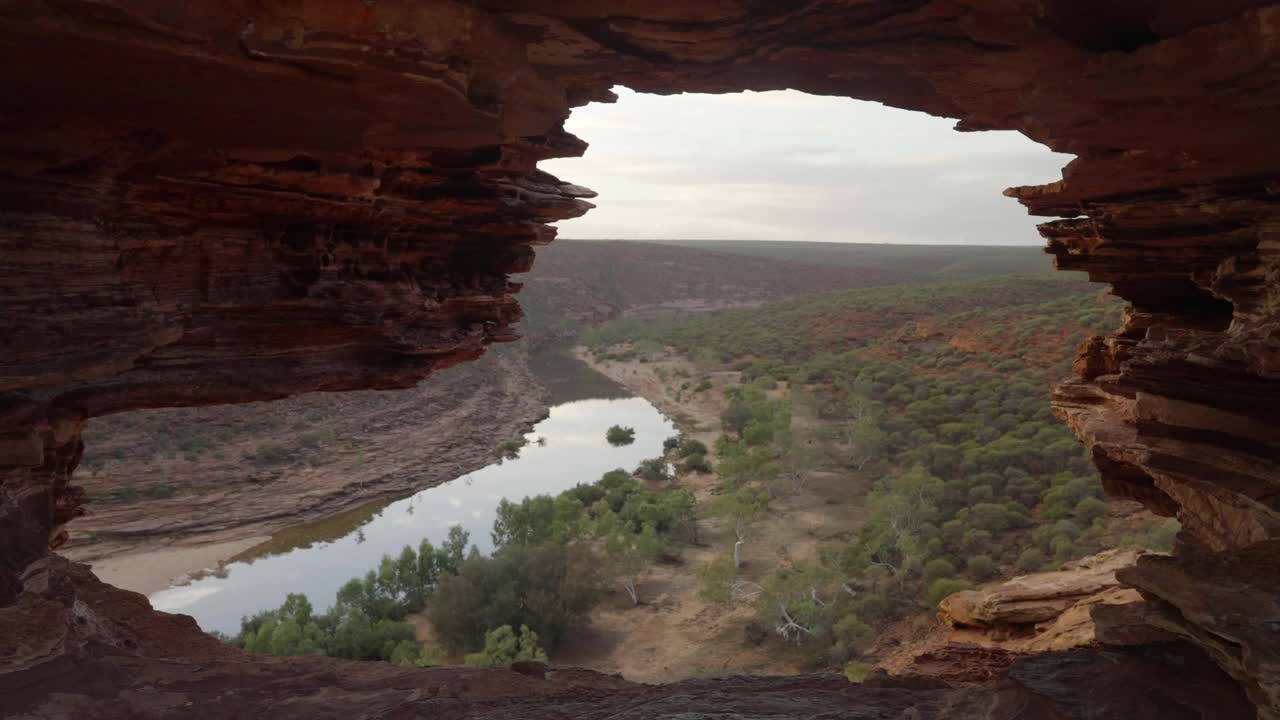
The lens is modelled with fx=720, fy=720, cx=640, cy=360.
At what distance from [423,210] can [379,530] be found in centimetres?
1738

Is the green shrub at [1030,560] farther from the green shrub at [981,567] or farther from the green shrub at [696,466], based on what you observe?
the green shrub at [696,466]

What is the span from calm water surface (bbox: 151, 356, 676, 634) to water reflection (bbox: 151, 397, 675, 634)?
0.02 metres

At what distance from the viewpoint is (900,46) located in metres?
6.09

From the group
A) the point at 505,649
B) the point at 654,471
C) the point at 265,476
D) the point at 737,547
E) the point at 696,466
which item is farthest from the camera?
the point at 696,466

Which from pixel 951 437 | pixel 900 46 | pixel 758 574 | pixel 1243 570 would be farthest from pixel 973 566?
pixel 900 46

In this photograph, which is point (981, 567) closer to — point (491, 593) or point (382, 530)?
point (491, 593)

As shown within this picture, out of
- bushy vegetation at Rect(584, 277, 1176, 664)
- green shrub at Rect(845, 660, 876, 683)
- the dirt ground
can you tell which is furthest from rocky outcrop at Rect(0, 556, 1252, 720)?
bushy vegetation at Rect(584, 277, 1176, 664)

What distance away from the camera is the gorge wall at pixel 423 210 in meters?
4.91

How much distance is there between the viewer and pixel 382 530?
2272cm

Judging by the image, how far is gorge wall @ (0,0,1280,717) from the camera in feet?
16.1

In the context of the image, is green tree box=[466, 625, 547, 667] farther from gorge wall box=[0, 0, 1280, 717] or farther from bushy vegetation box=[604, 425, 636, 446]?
bushy vegetation box=[604, 425, 636, 446]

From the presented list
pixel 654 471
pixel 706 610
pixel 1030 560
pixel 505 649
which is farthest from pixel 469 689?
pixel 654 471

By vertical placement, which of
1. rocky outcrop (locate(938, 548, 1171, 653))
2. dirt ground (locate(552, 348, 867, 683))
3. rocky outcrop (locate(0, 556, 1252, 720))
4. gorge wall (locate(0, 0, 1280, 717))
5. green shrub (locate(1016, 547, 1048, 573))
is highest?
gorge wall (locate(0, 0, 1280, 717))

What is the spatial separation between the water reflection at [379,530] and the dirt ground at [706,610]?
603cm
